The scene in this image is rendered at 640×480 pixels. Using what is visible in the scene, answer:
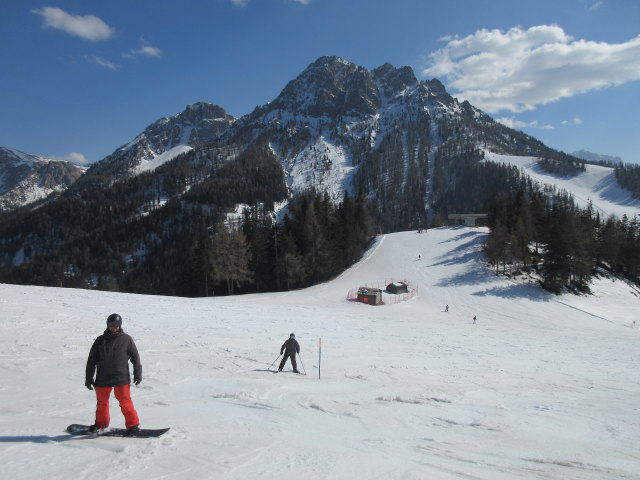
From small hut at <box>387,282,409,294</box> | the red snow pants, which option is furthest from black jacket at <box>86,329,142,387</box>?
small hut at <box>387,282,409,294</box>

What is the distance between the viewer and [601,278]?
5681 cm

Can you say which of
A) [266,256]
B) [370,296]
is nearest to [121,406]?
[370,296]

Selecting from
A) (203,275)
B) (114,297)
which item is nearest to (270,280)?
(203,275)

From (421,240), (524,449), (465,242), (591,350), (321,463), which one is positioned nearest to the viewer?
(321,463)

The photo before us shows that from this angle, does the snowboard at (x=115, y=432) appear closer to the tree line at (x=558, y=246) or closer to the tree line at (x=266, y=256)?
the tree line at (x=266, y=256)

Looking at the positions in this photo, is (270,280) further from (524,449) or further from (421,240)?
(524,449)

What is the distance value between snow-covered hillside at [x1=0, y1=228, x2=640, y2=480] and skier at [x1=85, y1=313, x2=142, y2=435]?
38 centimetres

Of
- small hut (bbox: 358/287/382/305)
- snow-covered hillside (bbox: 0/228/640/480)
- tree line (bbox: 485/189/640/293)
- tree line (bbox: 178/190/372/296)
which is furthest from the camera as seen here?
tree line (bbox: 485/189/640/293)

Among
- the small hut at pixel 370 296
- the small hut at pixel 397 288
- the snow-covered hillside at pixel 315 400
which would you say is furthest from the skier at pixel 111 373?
the small hut at pixel 397 288

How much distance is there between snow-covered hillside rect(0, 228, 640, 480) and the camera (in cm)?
575

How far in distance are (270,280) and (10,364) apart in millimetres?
42767

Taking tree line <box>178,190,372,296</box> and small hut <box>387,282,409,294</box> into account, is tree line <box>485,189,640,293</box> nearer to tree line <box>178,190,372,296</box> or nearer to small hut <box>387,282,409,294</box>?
small hut <box>387,282,409,294</box>

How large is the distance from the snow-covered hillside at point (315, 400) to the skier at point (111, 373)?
0.38 metres

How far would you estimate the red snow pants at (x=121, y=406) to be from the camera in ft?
20.7
